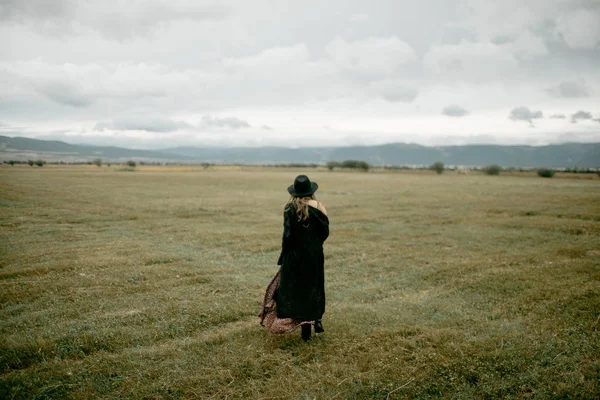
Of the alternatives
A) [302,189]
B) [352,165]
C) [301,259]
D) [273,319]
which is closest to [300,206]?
[302,189]

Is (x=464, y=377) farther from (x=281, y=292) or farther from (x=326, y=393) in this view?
(x=281, y=292)

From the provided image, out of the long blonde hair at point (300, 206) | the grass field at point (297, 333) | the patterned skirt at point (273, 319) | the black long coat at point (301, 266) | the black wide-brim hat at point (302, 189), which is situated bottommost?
the grass field at point (297, 333)

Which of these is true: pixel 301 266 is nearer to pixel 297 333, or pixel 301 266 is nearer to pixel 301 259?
pixel 301 259

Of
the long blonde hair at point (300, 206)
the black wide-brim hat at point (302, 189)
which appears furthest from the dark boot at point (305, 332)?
the black wide-brim hat at point (302, 189)

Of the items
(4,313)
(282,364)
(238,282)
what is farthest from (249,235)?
(282,364)

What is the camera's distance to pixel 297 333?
8422 millimetres

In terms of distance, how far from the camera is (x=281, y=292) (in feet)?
24.9

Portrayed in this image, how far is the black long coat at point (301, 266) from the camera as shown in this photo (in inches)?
294

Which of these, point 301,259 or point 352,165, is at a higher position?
point 352,165

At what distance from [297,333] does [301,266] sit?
1.96 metres

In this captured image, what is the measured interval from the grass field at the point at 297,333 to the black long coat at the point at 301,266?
92 centimetres

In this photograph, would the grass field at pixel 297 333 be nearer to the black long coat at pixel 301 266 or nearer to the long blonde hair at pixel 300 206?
the black long coat at pixel 301 266

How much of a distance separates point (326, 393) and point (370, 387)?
31.4 inches

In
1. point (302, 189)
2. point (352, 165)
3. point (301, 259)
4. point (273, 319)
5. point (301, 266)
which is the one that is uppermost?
point (352, 165)
